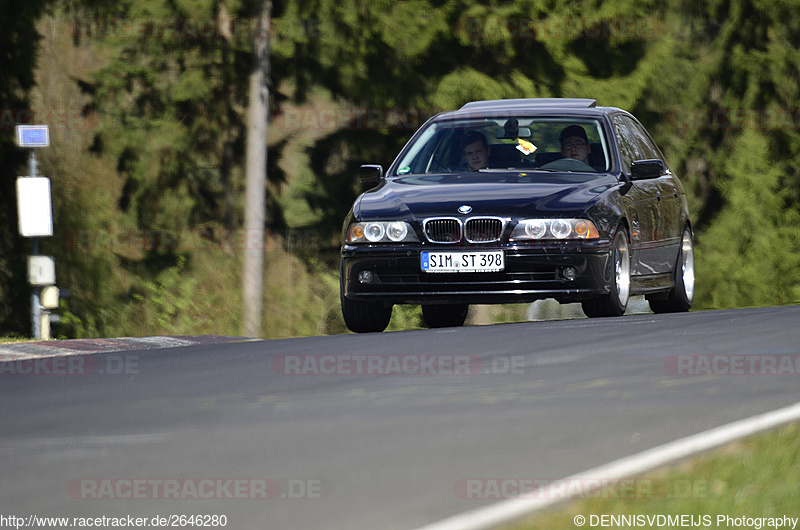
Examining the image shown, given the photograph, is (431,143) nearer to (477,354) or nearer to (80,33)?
(477,354)

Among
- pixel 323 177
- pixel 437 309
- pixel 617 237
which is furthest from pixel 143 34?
pixel 617 237

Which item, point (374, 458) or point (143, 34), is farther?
point (143, 34)

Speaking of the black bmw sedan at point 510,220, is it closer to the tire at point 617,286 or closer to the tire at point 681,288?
the tire at point 617,286

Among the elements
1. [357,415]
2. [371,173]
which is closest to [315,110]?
[371,173]

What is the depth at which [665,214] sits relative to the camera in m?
12.8

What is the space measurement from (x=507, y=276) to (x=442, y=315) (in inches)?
115

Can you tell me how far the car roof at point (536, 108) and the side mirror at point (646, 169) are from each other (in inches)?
31.0

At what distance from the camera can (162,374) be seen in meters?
8.62

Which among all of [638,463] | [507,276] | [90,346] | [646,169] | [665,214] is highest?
[646,169]

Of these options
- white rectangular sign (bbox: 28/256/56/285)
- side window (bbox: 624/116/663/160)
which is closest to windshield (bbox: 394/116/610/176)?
side window (bbox: 624/116/663/160)

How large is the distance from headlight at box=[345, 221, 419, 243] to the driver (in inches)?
76.3

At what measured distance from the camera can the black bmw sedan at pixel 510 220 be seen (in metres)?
10.8

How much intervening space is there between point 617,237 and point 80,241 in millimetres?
25091

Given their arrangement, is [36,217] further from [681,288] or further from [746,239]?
[746,239]
